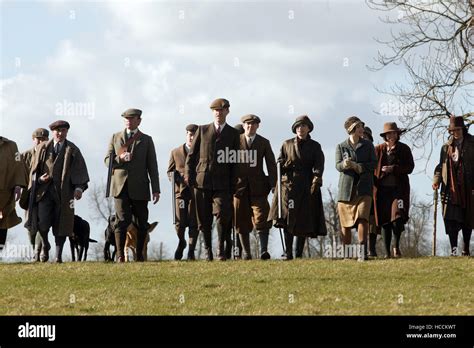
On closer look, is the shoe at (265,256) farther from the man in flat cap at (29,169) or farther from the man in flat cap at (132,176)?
the man in flat cap at (29,169)

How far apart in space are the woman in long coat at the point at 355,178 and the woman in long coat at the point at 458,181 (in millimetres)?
1993

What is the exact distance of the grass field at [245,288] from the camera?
14094 millimetres

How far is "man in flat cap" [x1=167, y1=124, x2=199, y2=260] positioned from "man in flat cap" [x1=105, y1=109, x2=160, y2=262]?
2.30 meters

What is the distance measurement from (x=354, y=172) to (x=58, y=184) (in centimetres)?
501

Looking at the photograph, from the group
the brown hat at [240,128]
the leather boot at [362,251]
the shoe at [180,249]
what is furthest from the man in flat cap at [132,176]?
the leather boot at [362,251]

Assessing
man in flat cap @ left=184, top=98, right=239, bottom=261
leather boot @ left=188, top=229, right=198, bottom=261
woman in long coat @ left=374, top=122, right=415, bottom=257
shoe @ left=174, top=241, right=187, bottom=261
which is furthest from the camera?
shoe @ left=174, top=241, right=187, bottom=261

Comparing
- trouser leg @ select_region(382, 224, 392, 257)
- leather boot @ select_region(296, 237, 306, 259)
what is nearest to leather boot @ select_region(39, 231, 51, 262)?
leather boot @ select_region(296, 237, 306, 259)

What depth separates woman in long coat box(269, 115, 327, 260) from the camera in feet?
64.1

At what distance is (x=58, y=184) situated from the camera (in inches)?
792

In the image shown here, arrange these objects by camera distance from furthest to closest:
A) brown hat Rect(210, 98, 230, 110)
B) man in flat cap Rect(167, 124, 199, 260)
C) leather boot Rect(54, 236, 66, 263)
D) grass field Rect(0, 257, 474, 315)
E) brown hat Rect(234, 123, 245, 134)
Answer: man in flat cap Rect(167, 124, 199, 260)
brown hat Rect(234, 123, 245, 134)
leather boot Rect(54, 236, 66, 263)
brown hat Rect(210, 98, 230, 110)
grass field Rect(0, 257, 474, 315)

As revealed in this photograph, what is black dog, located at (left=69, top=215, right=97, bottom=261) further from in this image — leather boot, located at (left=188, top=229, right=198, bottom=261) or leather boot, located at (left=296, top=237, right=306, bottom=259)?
leather boot, located at (left=296, top=237, right=306, bottom=259)

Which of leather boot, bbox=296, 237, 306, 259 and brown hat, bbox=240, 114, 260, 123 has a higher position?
brown hat, bbox=240, 114, 260, 123

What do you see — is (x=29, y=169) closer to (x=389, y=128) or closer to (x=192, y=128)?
(x=192, y=128)

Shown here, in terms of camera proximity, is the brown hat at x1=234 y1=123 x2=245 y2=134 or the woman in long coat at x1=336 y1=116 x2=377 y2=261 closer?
the woman in long coat at x1=336 y1=116 x2=377 y2=261
